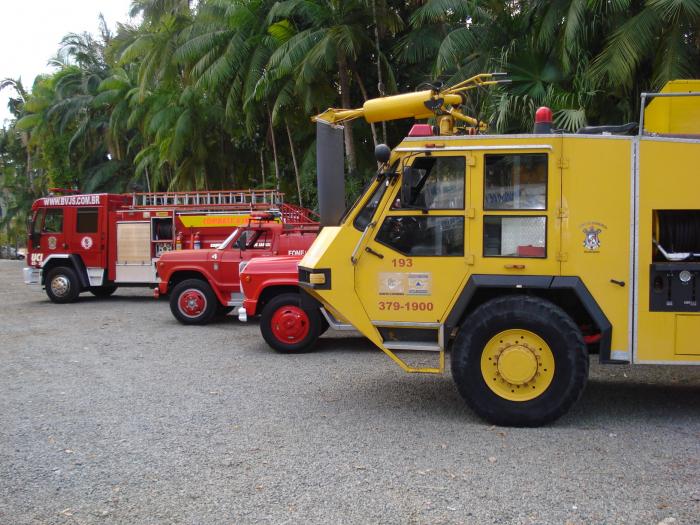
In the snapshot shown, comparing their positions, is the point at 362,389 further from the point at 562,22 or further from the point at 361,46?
the point at 361,46

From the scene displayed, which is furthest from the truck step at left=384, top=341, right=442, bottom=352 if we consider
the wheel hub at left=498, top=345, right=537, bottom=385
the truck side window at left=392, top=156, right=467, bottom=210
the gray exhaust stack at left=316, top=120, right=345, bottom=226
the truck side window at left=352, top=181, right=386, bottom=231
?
the gray exhaust stack at left=316, top=120, right=345, bottom=226

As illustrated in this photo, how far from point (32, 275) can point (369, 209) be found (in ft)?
48.1

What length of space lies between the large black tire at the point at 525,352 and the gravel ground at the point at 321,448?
0.66 ft

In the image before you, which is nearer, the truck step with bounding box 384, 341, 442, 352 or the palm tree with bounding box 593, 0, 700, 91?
the truck step with bounding box 384, 341, 442, 352

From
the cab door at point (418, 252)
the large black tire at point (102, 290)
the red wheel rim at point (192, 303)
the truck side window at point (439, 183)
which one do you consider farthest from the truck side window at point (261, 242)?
the large black tire at point (102, 290)

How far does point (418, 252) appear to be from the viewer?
6.45 metres

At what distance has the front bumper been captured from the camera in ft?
59.9

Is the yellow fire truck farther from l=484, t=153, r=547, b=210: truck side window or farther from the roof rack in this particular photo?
the roof rack

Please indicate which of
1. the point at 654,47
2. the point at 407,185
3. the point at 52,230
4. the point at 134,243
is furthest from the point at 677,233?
the point at 52,230

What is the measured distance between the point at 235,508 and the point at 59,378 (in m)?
5.13

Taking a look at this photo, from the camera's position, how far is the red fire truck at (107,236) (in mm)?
17750

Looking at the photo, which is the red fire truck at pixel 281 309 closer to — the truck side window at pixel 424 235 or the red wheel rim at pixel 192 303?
the red wheel rim at pixel 192 303

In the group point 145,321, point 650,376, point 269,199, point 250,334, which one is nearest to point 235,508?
point 650,376

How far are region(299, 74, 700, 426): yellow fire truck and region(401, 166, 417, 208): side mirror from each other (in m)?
0.02
